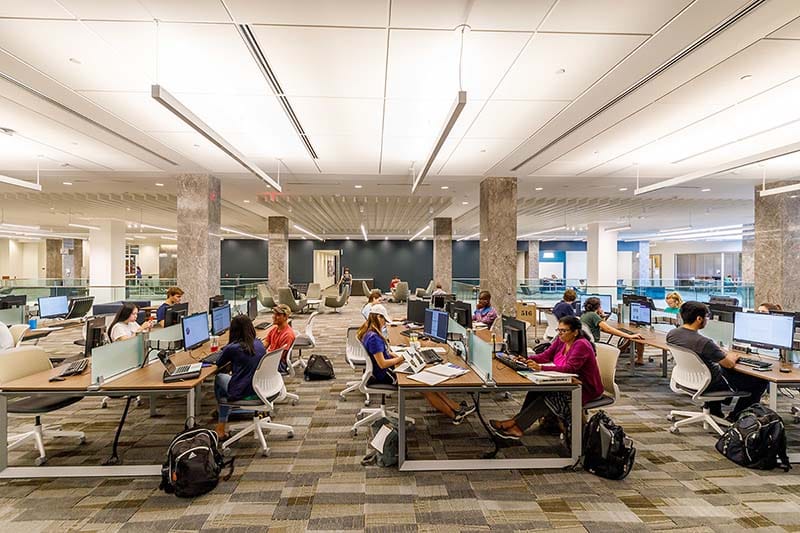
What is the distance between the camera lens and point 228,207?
12.8 m

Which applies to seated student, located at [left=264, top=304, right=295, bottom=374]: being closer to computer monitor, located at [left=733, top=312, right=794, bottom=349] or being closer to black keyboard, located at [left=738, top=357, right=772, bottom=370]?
black keyboard, located at [left=738, top=357, right=772, bottom=370]

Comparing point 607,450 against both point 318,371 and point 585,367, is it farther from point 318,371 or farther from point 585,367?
point 318,371

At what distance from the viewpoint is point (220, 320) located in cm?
557

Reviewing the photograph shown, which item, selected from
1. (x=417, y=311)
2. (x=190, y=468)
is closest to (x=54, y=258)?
(x=417, y=311)

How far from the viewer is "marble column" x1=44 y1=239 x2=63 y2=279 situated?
82.7 feet

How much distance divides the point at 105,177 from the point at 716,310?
1090cm

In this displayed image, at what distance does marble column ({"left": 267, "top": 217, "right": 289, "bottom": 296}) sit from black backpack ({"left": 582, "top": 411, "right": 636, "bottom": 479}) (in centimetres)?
1353

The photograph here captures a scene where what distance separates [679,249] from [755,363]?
2934 cm

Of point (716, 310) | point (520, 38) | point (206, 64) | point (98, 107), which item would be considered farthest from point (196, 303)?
point (716, 310)

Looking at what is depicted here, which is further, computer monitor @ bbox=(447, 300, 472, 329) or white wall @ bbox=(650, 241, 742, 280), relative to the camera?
white wall @ bbox=(650, 241, 742, 280)

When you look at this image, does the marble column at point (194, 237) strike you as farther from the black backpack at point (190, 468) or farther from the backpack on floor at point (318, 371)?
the black backpack at point (190, 468)

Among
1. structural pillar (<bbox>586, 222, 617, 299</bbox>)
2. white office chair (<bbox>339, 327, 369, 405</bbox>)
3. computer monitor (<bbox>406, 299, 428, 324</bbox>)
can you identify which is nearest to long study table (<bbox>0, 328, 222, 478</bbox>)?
white office chair (<bbox>339, 327, 369, 405</bbox>)

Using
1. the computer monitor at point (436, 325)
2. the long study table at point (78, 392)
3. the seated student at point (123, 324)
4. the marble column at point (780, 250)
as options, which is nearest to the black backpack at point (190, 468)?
the long study table at point (78, 392)

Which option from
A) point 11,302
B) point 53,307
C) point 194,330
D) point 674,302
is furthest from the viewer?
point 53,307
